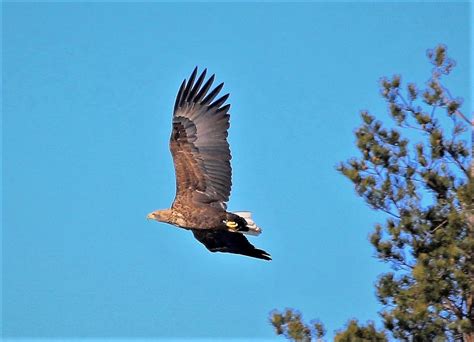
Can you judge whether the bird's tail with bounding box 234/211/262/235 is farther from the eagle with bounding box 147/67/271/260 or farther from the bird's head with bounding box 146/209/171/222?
the bird's head with bounding box 146/209/171/222

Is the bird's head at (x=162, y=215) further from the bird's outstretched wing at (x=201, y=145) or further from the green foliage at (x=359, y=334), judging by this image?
the green foliage at (x=359, y=334)

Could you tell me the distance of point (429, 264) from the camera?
9.33m

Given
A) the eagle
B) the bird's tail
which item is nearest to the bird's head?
the eagle

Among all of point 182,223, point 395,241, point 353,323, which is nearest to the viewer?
point 353,323

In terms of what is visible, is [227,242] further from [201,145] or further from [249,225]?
[201,145]

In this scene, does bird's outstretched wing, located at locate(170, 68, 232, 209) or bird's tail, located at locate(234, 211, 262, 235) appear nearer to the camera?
bird's tail, located at locate(234, 211, 262, 235)

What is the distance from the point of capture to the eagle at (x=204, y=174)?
10.5 meters

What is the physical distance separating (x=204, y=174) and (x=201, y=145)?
0.90 feet

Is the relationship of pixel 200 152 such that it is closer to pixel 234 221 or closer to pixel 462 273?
pixel 234 221

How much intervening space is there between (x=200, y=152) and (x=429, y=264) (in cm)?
247

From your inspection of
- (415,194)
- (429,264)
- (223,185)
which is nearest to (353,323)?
(429,264)

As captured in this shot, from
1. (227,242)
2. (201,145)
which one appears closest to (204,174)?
(201,145)

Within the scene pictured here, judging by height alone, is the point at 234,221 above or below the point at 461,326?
above

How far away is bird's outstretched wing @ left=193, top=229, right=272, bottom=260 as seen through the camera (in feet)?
34.5
